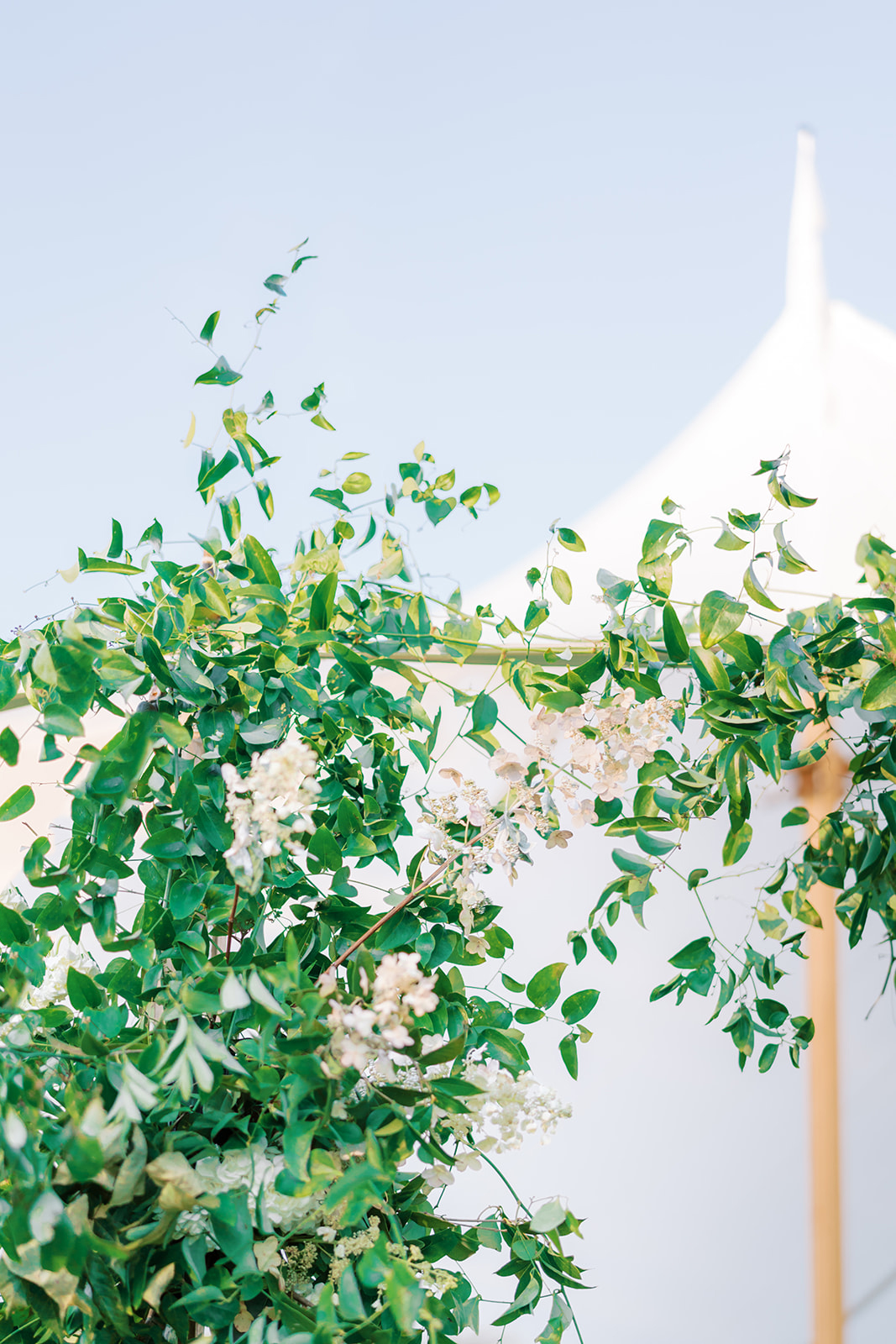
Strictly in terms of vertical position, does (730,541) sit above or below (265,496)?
below

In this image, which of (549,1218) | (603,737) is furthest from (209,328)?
(549,1218)

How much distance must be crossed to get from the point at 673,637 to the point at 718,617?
3cm

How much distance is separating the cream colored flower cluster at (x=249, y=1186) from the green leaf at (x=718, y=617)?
1.32 ft

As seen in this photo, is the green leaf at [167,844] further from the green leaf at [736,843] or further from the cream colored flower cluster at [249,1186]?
the green leaf at [736,843]

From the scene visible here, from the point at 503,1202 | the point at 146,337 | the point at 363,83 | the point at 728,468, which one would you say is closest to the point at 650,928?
the point at 503,1202

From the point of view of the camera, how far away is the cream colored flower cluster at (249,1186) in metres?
0.50

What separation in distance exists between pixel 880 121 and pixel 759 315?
683mm

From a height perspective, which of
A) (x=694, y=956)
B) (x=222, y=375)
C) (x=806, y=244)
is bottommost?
(x=694, y=956)

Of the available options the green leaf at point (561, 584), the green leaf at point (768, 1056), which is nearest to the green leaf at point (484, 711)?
the green leaf at point (561, 584)

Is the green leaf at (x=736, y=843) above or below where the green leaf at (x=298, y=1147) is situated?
above

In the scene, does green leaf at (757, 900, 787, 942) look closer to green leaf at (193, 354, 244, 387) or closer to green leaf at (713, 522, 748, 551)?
green leaf at (713, 522, 748, 551)

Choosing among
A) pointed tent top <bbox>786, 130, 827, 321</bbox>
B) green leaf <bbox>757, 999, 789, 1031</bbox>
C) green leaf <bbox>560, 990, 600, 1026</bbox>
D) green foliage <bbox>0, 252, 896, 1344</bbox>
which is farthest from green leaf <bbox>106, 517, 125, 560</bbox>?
pointed tent top <bbox>786, 130, 827, 321</bbox>

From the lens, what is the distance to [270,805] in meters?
0.46

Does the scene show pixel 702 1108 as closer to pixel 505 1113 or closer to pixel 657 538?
pixel 505 1113
